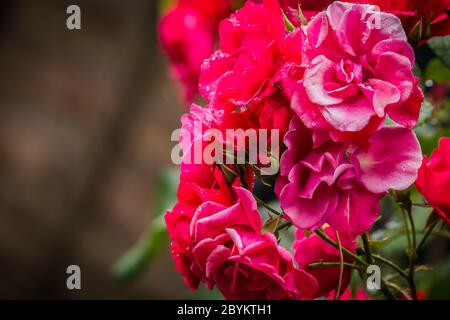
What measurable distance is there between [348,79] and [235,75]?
0.07m

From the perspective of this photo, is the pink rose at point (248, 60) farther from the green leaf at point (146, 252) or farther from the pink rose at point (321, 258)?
the green leaf at point (146, 252)

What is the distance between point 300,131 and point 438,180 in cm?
10

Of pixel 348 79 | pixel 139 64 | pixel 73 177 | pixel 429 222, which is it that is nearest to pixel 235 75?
pixel 348 79

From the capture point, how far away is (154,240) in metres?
0.91

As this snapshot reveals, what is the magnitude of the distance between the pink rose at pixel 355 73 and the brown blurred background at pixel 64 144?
1.65 metres

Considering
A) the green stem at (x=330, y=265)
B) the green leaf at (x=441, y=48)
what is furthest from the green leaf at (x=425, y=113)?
the green stem at (x=330, y=265)

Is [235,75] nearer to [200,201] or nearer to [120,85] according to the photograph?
[200,201]

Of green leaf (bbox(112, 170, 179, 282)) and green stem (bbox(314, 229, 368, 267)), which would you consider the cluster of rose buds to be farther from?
green leaf (bbox(112, 170, 179, 282))

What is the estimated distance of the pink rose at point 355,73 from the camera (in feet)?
1.36

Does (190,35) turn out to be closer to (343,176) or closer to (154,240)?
(154,240)

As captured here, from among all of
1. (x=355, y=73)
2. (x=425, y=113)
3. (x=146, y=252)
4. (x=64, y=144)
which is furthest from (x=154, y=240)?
(x=64, y=144)

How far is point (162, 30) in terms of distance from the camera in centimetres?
106

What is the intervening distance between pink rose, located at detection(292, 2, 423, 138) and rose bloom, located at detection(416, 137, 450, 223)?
55mm

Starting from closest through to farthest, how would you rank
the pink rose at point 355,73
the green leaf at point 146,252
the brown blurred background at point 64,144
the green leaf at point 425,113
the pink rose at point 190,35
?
the pink rose at point 355,73 → the green leaf at point 425,113 → the green leaf at point 146,252 → the pink rose at point 190,35 → the brown blurred background at point 64,144
